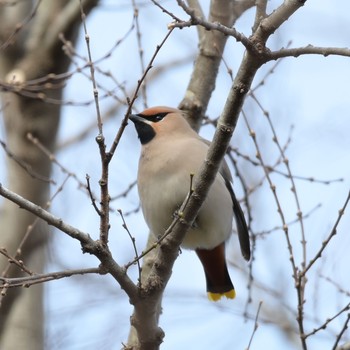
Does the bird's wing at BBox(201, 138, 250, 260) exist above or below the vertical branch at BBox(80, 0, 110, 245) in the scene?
above

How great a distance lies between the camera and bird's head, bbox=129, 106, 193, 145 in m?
5.70

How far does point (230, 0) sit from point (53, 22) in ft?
4.27

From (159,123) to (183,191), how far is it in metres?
0.90

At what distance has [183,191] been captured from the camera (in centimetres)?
507

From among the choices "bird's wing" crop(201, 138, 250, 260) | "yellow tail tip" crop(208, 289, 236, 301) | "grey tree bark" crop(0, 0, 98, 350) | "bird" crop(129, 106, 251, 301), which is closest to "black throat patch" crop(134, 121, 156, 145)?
"bird" crop(129, 106, 251, 301)

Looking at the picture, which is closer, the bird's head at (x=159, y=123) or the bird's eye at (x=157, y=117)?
the bird's head at (x=159, y=123)

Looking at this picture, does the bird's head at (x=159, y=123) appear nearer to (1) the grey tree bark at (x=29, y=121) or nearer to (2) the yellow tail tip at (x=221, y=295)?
(1) the grey tree bark at (x=29, y=121)

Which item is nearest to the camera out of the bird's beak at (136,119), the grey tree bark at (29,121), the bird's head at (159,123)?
the grey tree bark at (29,121)

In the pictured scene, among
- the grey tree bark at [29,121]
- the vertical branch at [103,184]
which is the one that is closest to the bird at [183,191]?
the grey tree bark at [29,121]

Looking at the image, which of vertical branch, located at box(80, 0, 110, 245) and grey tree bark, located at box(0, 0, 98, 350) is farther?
grey tree bark, located at box(0, 0, 98, 350)

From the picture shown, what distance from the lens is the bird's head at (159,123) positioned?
5.70 meters

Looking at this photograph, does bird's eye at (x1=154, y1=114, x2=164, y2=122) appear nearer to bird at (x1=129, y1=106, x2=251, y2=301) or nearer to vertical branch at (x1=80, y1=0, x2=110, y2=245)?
bird at (x1=129, y1=106, x2=251, y2=301)

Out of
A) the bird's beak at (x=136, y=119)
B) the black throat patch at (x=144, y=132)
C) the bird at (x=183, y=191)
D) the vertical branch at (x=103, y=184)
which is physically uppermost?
the bird's beak at (x=136, y=119)

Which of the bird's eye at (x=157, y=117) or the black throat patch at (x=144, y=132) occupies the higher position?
the bird's eye at (x=157, y=117)
